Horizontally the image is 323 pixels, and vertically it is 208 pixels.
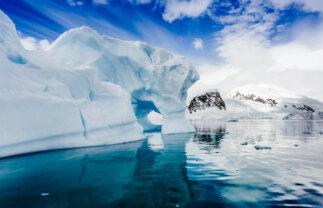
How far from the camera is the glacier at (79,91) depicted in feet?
27.9

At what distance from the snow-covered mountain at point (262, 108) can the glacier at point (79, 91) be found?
32.4 meters

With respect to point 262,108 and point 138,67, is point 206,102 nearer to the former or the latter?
point 262,108

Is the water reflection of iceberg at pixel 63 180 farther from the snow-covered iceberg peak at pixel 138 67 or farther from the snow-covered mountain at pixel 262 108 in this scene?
the snow-covered mountain at pixel 262 108

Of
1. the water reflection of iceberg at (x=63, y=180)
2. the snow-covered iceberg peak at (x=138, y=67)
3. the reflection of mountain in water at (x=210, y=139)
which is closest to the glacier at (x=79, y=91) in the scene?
the snow-covered iceberg peak at (x=138, y=67)

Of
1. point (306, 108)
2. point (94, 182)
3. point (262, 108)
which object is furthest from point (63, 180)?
point (306, 108)

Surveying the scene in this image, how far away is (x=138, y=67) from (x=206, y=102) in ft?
136

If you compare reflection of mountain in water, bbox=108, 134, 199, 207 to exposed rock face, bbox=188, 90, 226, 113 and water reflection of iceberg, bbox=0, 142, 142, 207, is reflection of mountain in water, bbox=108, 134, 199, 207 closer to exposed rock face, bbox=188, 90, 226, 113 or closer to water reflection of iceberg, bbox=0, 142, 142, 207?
water reflection of iceberg, bbox=0, 142, 142, 207

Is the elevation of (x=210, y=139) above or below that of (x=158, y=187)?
above

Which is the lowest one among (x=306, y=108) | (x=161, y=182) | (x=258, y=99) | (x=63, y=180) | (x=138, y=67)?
(x=63, y=180)

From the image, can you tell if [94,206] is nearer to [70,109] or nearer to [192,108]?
[70,109]

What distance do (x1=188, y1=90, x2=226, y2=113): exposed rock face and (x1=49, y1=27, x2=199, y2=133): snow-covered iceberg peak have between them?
32.9m

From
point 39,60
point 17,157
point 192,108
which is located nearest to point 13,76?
point 39,60

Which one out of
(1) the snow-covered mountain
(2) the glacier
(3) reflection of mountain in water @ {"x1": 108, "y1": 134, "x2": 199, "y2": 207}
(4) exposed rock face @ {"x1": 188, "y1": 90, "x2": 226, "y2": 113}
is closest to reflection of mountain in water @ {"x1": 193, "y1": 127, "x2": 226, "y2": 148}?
(2) the glacier

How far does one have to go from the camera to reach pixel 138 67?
58.7ft
